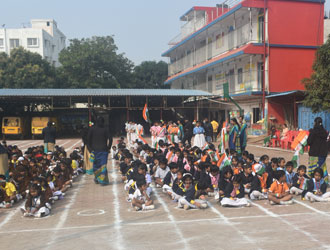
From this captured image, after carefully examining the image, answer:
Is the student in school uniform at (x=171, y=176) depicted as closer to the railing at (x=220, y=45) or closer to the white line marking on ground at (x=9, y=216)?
the white line marking on ground at (x=9, y=216)

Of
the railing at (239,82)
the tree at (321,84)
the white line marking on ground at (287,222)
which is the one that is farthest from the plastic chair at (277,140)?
the white line marking on ground at (287,222)

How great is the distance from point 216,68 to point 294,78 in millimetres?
7972

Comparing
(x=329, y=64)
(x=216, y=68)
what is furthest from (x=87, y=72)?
(x=329, y=64)

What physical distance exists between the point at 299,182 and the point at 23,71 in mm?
37006

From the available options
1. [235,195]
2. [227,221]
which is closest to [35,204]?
[227,221]

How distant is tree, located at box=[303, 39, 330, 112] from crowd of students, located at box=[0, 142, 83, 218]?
35.1 feet

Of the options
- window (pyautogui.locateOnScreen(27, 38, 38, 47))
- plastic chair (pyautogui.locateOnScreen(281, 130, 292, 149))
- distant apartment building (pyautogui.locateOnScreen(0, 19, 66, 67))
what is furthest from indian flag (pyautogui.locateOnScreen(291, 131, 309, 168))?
window (pyautogui.locateOnScreen(27, 38, 38, 47))

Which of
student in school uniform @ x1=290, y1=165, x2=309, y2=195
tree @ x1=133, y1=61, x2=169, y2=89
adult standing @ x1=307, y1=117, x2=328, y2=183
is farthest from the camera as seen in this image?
tree @ x1=133, y1=61, x2=169, y2=89

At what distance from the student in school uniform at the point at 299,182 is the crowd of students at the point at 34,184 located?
5.44 m

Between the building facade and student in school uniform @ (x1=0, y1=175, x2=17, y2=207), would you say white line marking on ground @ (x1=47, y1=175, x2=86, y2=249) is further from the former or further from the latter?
the building facade

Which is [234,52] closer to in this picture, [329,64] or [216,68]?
[216,68]

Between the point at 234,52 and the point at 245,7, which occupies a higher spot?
the point at 245,7

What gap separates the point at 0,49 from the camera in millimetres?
54781

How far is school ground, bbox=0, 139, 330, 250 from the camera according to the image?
505 cm
